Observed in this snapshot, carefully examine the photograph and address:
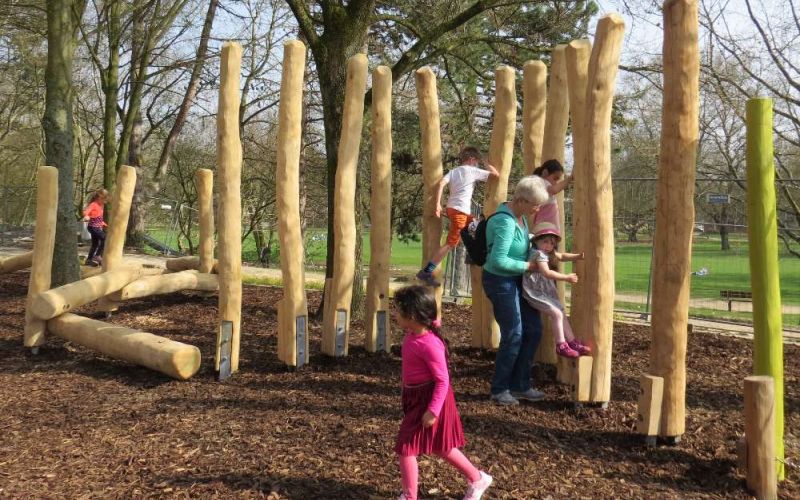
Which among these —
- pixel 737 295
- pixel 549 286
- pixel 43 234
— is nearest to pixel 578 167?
pixel 549 286

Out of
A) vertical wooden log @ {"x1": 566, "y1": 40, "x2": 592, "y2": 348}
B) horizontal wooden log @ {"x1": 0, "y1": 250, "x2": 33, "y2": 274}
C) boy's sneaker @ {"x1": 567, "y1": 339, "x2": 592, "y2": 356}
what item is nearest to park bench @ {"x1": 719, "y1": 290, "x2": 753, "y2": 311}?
vertical wooden log @ {"x1": 566, "y1": 40, "x2": 592, "y2": 348}

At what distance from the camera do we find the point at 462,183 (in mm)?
5836

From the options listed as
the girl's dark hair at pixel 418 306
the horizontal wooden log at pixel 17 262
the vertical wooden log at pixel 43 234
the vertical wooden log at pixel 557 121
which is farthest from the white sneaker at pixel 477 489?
the horizontal wooden log at pixel 17 262

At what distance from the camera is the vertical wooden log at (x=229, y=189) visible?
528 centimetres

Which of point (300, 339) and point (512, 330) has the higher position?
point (512, 330)

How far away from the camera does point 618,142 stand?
59.8 ft

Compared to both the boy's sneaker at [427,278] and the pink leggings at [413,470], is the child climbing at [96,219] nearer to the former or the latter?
the boy's sneaker at [427,278]

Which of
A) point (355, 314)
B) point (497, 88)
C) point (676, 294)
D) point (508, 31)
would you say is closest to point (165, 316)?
point (355, 314)

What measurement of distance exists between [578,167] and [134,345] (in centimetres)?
395

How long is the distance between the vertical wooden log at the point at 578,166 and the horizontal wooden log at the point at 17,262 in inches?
337

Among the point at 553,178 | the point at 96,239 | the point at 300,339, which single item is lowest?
the point at 300,339

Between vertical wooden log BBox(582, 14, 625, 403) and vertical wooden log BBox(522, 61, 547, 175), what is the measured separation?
1.41 m

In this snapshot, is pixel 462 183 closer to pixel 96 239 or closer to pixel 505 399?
pixel 505 399

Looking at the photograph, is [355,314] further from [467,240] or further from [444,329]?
[467,240]
